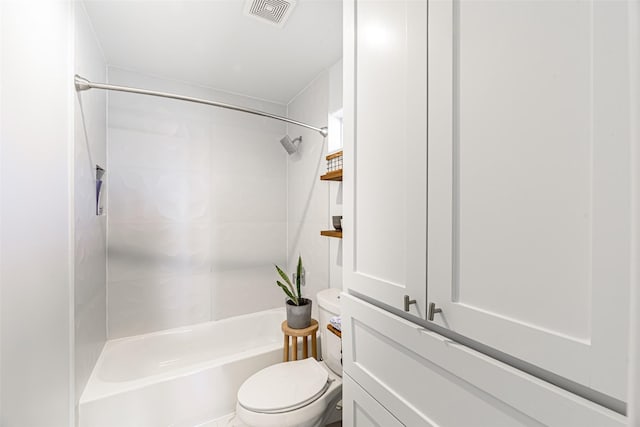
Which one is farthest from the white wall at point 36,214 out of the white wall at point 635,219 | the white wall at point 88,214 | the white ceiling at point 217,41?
the white wall at point 635,219

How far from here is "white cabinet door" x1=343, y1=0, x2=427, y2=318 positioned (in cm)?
65

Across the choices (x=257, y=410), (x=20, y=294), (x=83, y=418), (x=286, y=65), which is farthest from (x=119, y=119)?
(x=257, y=410)

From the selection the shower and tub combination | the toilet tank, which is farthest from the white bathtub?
the toilet tank

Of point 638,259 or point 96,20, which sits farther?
point 96,20

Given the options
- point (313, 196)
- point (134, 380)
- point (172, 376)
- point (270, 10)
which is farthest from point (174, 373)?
point (270, 10)

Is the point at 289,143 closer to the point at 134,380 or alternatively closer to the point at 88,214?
the point at 88,214

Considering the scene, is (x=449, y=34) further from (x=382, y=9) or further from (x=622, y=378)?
(x=622, y=378)

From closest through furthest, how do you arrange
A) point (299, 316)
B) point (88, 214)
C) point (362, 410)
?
point (362, 410) → point (88, 214) → point (299, 316)

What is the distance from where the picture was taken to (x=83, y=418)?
47.2 inches

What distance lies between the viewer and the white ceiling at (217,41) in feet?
4.27

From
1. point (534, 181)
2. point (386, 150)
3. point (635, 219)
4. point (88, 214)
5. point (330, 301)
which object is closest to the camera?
point (635, 219)

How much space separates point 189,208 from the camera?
2.07 m

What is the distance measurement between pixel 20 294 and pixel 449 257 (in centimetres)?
119

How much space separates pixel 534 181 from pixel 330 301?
1.26 m
